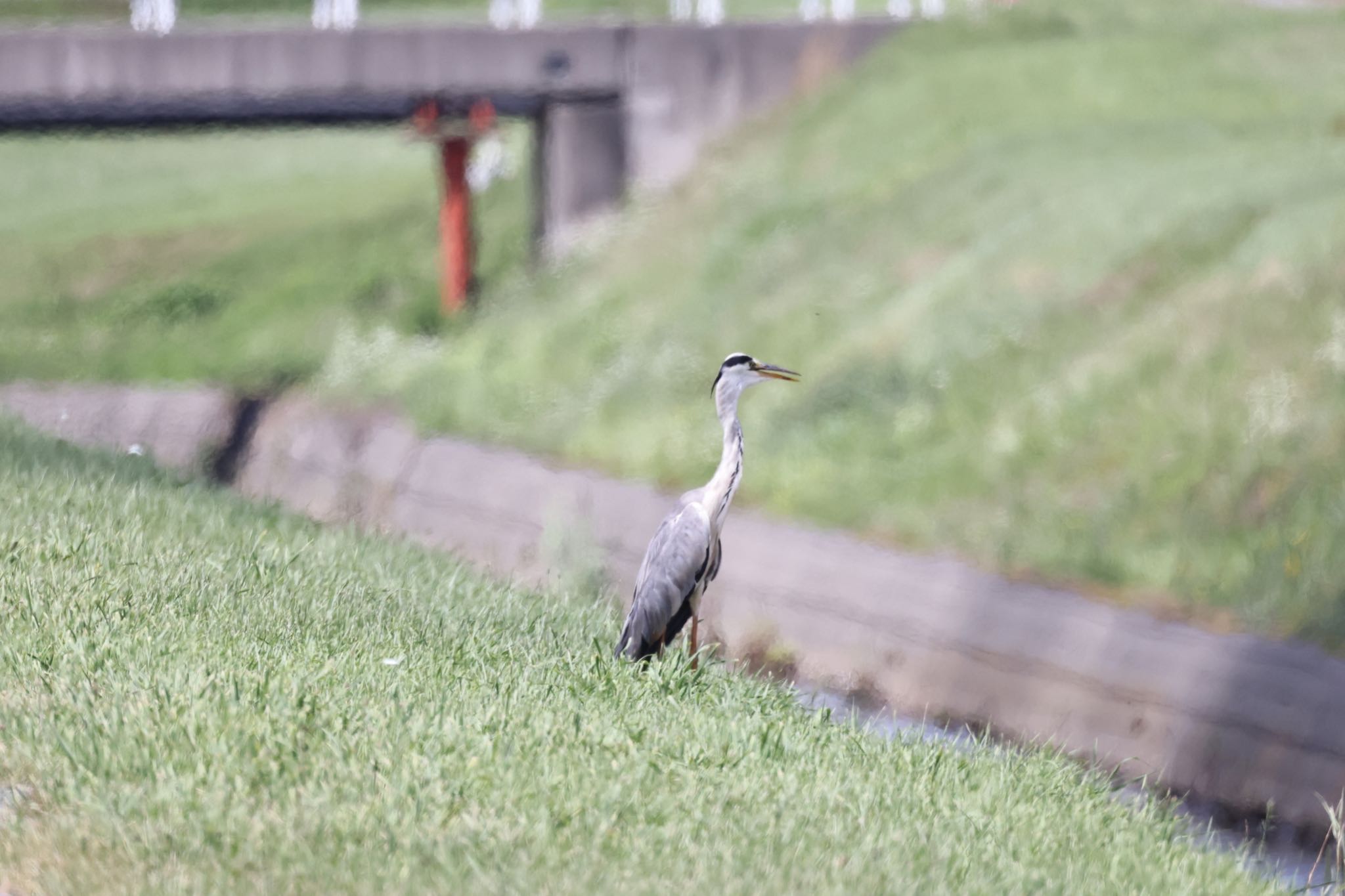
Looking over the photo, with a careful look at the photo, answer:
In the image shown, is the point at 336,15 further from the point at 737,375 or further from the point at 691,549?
the point at 691,549

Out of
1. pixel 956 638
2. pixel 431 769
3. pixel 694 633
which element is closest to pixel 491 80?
pixel 956 638

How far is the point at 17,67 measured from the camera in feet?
90.4

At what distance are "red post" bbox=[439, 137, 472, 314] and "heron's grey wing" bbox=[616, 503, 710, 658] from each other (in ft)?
64.2

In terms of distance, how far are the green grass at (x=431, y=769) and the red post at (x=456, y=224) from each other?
65.4ft

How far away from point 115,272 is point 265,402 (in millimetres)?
12496

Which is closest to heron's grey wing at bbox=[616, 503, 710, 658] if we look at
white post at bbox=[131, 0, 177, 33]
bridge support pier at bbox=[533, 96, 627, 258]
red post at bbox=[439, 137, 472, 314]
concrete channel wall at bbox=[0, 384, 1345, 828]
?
concrete channel wall at bbox=[0, 384, 1345, 828]

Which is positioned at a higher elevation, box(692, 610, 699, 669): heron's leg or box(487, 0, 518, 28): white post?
box(487, 0, 518, 28): white post

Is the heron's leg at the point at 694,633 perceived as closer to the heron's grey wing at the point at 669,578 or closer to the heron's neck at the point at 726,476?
the heron's grey wing at the point at 669,578

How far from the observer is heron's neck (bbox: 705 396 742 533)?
9195mm

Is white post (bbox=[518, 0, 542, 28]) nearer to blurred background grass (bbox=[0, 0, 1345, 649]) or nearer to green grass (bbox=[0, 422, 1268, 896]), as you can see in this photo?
blurred background grass (bbox=[0, 0, 1345, 649])

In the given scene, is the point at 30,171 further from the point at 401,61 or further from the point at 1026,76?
the point at 1026,76

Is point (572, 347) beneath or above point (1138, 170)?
beneath

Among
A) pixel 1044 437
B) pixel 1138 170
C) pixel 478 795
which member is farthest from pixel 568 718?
pixel 1138 170

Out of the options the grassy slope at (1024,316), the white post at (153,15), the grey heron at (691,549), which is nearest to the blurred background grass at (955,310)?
the grassy slope at (1024,316)
